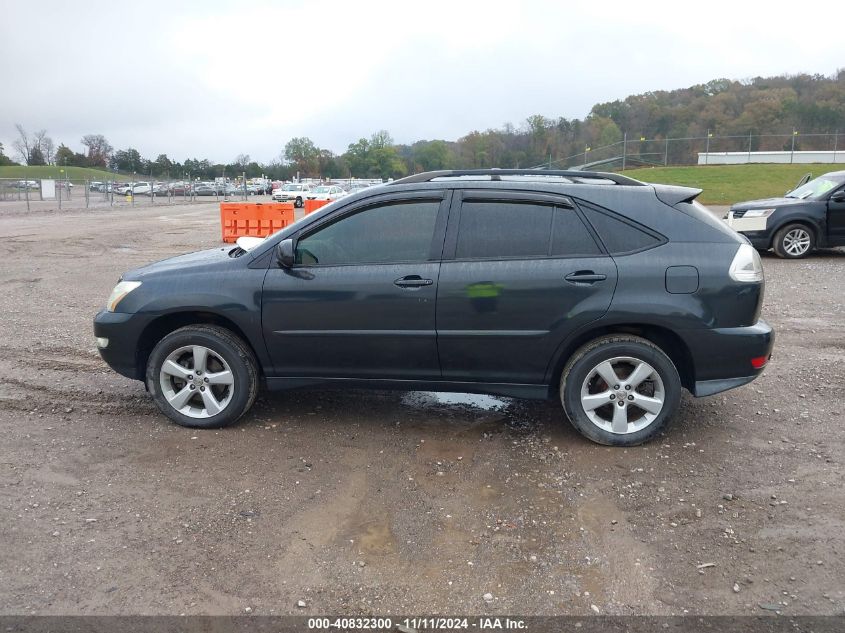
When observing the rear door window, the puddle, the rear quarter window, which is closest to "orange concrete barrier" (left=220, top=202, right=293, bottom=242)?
the puddle

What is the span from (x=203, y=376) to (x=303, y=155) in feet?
394

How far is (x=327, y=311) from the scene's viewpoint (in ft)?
15.6

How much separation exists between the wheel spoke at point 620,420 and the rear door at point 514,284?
20.7 inches

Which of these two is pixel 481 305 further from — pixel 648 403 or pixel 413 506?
pixel 413 506

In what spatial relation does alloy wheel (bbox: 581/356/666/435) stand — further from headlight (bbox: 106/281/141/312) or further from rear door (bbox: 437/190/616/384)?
headlight (bbox: 106/281/141/312)

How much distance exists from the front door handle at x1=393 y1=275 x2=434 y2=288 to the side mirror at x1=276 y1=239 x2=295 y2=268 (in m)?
0.75

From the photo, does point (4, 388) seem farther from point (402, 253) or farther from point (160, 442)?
point (402, 253)

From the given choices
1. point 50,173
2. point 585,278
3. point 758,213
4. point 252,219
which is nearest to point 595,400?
point 585,278

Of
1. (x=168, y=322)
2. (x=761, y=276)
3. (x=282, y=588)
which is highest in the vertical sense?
(x=761, y=276)

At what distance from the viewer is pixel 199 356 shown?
4.91m

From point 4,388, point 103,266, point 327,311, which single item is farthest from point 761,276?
point 103,266

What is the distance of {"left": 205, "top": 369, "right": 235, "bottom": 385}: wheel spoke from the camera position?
4898mm

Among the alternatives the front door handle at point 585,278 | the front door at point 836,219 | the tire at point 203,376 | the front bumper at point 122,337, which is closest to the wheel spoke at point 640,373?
the front door handle at point 585,278

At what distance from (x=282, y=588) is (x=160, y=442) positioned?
6.65ft
